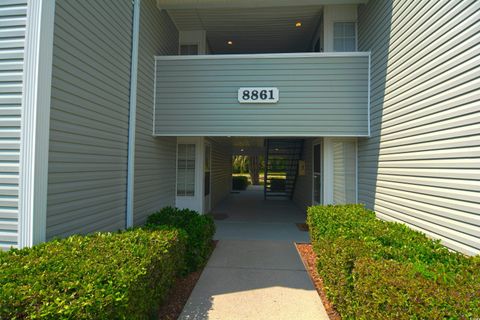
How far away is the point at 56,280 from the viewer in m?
2.21

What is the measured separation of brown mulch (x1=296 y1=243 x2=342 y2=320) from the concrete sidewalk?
83mm

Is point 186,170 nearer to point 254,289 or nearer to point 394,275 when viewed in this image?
point 254,289

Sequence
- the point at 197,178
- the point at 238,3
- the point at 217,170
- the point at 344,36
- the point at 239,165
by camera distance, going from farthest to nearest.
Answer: the point at 239,165 < the point at 217,170 < the point at 197,178 < the point at 344,36 < the point at 238,3

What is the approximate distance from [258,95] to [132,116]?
8.89 feet

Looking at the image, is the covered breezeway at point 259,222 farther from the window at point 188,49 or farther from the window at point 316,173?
the window at point 188,49

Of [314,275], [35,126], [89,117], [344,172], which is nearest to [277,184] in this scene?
[344,172]

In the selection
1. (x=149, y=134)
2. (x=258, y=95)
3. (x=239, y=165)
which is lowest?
(x=239, y=165)

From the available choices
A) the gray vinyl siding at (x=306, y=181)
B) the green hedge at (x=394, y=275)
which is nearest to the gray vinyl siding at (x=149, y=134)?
the green hedge at (x=394, y=275)

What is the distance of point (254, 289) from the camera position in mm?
3939

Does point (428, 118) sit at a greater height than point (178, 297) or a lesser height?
greater

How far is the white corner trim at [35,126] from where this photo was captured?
3000mm

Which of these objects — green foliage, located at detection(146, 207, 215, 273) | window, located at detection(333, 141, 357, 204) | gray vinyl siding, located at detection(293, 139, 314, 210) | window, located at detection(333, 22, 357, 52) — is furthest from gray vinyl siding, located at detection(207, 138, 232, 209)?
window, located at detection(333, 22, 357, 52)

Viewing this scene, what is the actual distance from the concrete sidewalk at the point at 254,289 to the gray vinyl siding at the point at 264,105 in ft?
8.69

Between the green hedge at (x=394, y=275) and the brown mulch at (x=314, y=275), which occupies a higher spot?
the green hedge at (x=394, y=275)
